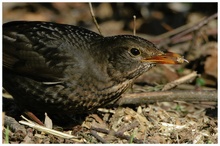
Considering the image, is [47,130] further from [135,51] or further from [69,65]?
[135,51]

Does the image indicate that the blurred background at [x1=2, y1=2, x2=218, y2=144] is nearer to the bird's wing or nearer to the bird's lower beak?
the bird's wing

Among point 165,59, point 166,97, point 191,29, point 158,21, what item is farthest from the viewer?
point 158,21

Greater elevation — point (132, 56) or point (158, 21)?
point (158, 21)

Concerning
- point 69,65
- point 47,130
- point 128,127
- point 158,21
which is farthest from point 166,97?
point 158,21

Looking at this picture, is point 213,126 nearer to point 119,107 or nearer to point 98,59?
point 119,107

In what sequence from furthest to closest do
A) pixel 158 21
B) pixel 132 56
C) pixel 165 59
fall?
pixel 158 21, pixel 132 56, pixel 165 59

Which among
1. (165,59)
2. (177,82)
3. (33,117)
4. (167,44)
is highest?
(167,44)
